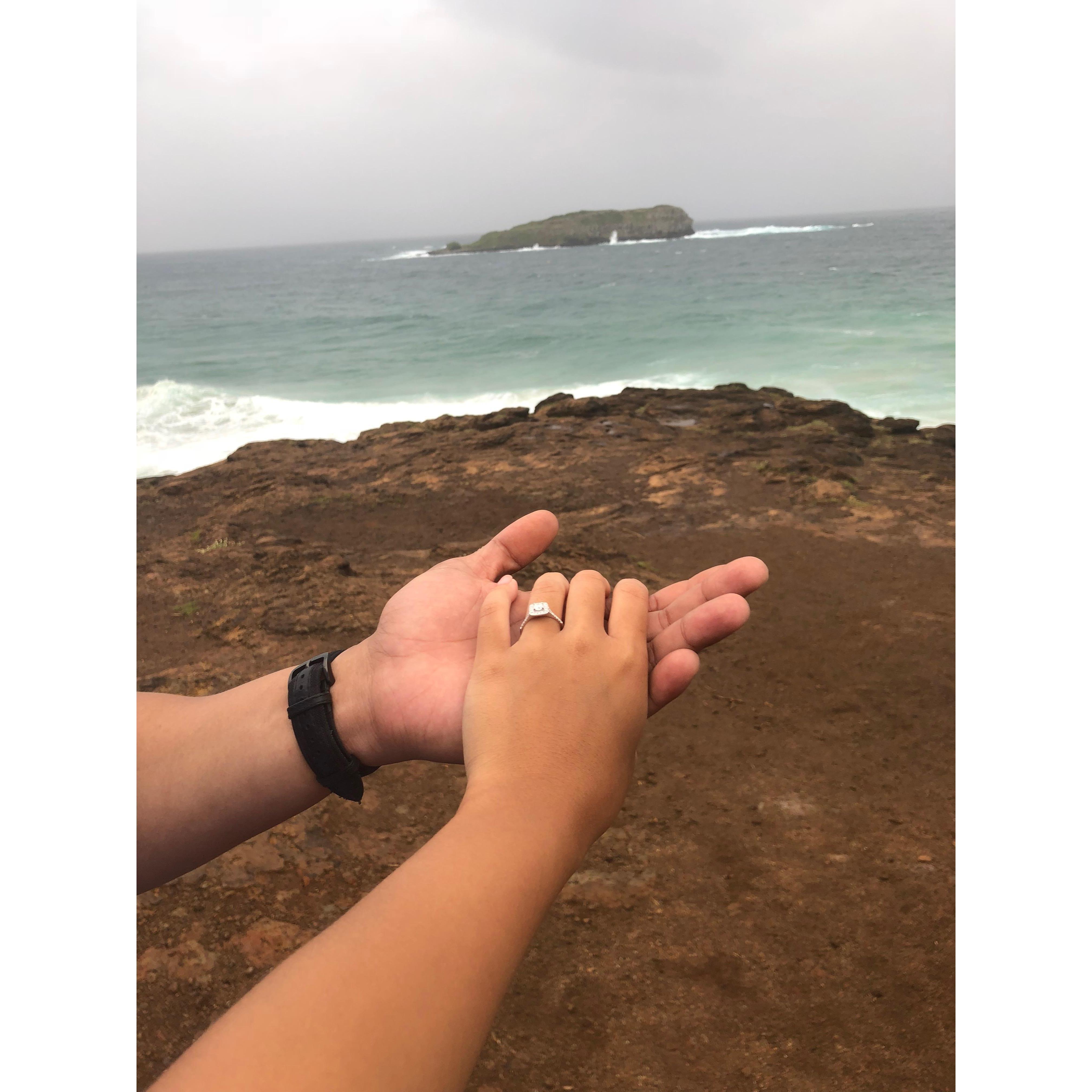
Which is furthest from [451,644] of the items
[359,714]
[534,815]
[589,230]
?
[589,230]

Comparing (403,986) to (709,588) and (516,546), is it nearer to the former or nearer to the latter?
(709,588)

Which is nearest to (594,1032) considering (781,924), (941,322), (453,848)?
(781,924)

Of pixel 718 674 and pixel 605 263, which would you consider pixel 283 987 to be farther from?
pixel 605 263

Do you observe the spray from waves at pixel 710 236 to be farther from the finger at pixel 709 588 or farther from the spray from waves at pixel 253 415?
the finger at pixel 709 588

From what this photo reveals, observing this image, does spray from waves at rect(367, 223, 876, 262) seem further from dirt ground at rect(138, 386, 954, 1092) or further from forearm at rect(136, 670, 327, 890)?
forearm at rect(136, 670, 327, 890)

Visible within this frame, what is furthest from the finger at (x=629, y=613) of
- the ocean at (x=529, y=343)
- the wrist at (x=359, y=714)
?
the ocean at (x=529, y=343)
